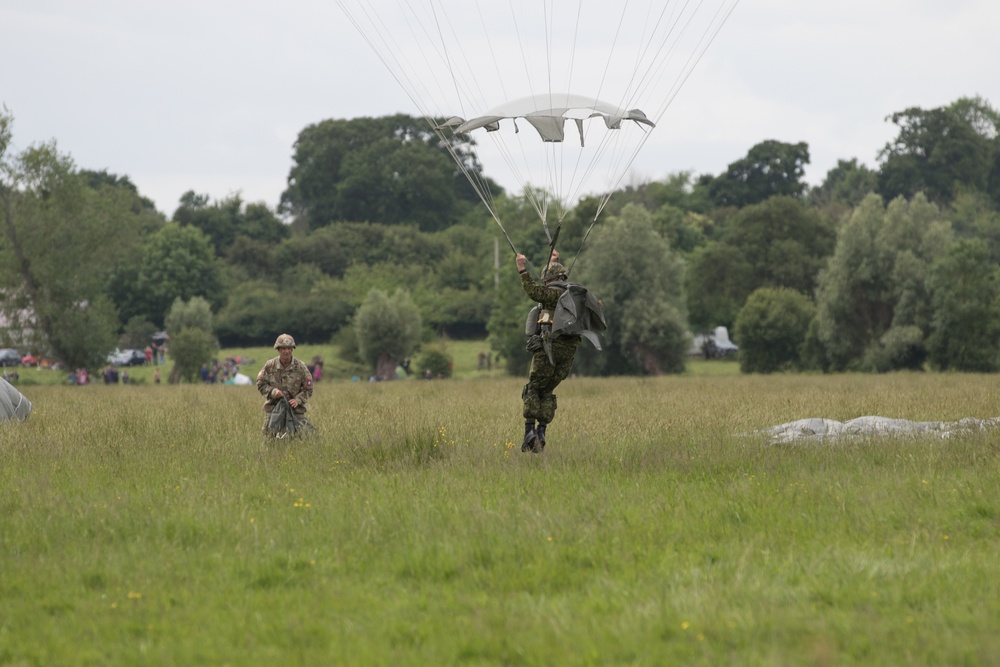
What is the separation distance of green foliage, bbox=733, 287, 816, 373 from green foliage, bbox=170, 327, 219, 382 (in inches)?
1065

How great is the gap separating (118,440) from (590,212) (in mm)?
49435

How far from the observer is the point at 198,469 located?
1080cm

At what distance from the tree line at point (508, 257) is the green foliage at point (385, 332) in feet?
0.35

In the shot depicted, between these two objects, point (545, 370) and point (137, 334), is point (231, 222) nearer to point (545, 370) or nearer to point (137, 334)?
point (137, 334)

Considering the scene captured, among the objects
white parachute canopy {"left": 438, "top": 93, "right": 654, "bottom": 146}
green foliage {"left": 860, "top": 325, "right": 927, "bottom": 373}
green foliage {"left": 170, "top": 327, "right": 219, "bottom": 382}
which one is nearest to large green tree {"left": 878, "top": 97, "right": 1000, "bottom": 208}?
green foliage {"left": 860, "top": 325, "right": 927, "bottom": 373}

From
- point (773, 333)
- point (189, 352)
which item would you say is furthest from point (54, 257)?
point (773, 333)

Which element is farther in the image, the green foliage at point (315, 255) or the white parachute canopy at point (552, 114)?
the green foliage at point (315, 255)

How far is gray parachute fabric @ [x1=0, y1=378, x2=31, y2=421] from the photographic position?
1558 centimetres

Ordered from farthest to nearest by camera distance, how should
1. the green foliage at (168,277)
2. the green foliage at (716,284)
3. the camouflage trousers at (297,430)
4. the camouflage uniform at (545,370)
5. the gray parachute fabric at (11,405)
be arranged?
the green foliage at (168,277)
the green foliage at (716,284)
the gray parachute fabric at (11,405)
the camouflage trousers at (297,430)
the camouflage uniform at (545,370)

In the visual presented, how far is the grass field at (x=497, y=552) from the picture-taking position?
5.41 metres

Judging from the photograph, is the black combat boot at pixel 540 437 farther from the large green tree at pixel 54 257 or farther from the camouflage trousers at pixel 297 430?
the large green tree at pixel 54 257

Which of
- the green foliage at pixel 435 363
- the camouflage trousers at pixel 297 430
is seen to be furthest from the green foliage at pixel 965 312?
the camouflage trousers at pixel 297 430

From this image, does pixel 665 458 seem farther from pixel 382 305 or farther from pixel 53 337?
pixel 382 305

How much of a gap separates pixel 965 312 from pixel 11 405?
41.8 m
